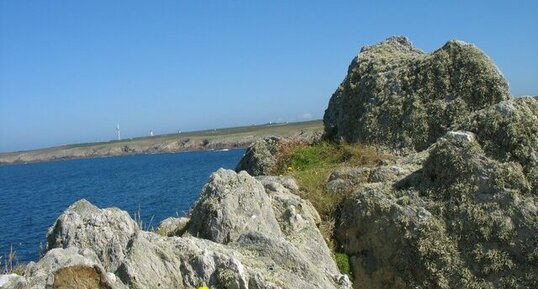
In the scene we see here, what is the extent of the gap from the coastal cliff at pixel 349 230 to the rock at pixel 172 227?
0.04 metres

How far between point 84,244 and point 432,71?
407 inches

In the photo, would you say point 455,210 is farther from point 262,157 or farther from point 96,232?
point 262,157

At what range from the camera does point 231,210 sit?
902cm

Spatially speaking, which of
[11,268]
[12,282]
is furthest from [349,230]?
[11,268]

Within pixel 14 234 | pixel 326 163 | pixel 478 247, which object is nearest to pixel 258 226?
pixel 478 247

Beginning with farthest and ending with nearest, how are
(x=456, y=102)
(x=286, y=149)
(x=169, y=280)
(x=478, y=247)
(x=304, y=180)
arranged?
(x=286, y=149)
(x=456, y=102)
(x=304, y=180)
(x=478, y=247)
(x=169, y=280)

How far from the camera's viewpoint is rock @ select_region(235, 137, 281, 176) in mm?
17203

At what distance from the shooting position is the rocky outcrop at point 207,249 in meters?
6.37

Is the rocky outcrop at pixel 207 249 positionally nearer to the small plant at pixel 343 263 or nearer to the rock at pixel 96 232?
the rock at pixel 96 232

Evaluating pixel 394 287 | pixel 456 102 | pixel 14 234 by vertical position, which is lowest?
pixel 14 234

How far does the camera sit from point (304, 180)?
1208cm

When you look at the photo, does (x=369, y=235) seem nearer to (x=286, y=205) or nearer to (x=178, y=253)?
(x=286, y=205)

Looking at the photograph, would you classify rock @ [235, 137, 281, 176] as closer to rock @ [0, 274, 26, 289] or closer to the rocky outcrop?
the rocky outcrop

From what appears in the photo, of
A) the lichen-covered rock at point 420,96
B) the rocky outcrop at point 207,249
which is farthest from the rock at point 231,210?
the lichen-covered rock at point 420,96
